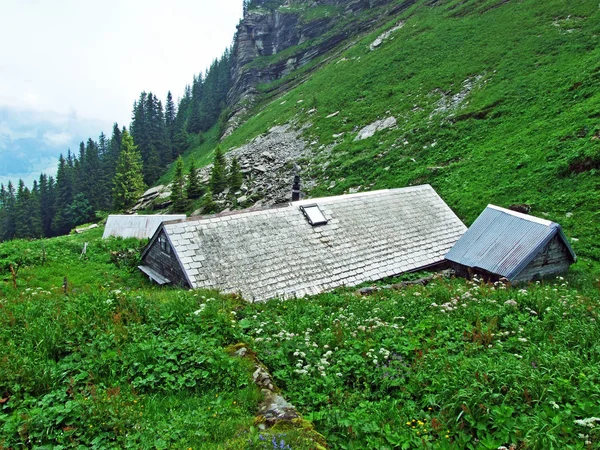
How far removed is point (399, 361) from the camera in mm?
6797

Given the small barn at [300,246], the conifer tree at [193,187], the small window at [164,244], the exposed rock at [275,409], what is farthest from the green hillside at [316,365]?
the conifer tree at [193,187]

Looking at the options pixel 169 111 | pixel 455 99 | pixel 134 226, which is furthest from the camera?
pixel 169 111

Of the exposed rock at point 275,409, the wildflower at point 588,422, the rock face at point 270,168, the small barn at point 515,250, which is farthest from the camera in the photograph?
the rock face at point 270,168

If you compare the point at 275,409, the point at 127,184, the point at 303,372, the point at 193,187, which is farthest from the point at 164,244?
the point at 127,184

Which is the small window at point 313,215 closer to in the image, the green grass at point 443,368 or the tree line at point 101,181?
the green grass at point 443,368

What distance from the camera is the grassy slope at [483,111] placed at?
20969 millimetres

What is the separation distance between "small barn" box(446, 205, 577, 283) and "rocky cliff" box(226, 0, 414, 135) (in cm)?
7438

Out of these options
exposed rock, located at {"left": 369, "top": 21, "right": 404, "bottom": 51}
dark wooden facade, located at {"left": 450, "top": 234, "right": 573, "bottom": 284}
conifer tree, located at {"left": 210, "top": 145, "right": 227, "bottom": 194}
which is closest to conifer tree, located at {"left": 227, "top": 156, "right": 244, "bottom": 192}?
conifer tree, located at {"left": 210, "top": 145, "right": 227, "bottom": 194}

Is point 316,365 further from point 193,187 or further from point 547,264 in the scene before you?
point 193,187

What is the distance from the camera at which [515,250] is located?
49.1 feet

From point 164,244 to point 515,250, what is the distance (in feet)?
48.5

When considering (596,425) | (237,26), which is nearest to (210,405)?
(596,425)

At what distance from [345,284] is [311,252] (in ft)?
6.70

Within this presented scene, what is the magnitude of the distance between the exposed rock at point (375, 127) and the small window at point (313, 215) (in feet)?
74.3
